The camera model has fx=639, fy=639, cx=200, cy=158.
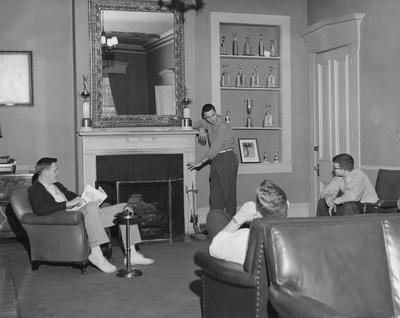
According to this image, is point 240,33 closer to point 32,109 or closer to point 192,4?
point 192,4

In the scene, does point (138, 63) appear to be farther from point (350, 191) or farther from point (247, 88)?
point (350, 191)

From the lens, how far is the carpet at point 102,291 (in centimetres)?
428

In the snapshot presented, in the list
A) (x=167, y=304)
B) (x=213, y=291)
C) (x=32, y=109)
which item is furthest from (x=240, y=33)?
(x=213, y=291)

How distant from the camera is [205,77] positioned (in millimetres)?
8234

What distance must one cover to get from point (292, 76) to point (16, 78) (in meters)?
3.57

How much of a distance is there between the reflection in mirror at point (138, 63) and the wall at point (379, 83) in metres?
2.32

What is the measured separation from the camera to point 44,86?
7742 mm

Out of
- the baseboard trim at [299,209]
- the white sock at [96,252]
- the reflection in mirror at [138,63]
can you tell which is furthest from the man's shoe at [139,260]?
the baseboard trim at [299,209]

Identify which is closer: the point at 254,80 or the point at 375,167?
the point at 375,167

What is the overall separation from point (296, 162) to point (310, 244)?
5.83 meters

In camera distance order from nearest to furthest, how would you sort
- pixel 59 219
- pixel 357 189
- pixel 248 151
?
1. pixel 59 219
2. pixel 357 189
3. pixel 248 151

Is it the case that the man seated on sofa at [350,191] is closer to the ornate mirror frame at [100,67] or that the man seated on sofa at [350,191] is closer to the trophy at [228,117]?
the trophy at [228,117]

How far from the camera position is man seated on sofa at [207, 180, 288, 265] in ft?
10.6

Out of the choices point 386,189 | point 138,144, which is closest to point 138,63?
point 138,144
